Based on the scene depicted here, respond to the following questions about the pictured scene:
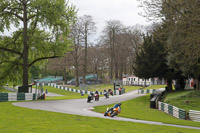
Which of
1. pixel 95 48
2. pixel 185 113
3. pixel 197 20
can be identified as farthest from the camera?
pixel 95 48

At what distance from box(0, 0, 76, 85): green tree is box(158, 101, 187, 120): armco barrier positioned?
13.0 m

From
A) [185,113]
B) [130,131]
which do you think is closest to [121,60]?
[185,113]

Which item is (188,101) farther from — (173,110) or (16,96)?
(16,96)

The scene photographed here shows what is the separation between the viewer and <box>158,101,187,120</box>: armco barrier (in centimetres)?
1980

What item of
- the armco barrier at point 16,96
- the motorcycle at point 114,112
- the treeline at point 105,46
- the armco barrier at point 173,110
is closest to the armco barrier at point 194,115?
the armco barrier at point 173,110

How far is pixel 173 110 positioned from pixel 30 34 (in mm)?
18518

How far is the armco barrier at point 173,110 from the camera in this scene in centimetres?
1980

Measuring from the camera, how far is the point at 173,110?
71.1 feet

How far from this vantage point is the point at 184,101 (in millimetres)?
24344

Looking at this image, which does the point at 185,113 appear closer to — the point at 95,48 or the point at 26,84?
the point at 26,84

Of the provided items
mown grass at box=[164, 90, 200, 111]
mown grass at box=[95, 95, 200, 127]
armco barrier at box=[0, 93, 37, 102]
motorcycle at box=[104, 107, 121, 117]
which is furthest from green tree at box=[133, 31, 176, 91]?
motorcycle at box=[104, 107, 121, 117]

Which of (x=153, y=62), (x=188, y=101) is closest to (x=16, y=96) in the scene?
(x=188, y=101)

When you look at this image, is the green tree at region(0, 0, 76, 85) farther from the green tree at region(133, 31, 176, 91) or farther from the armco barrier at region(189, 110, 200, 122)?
the armco barrier at region(189, 110, 200, 122)

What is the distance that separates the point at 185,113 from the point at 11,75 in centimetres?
2110
